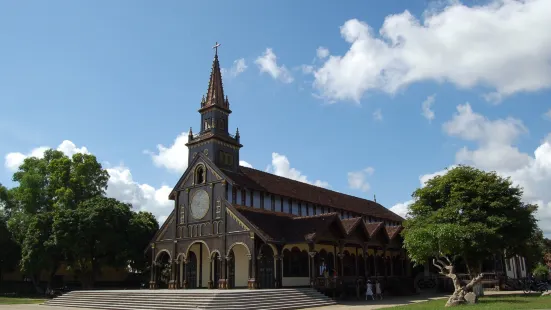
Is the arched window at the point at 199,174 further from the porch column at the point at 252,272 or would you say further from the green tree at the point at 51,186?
the green tree at the point at 51,186

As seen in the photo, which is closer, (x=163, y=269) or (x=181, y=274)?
(x=181, y=274)

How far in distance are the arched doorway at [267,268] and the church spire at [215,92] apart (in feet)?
45.6

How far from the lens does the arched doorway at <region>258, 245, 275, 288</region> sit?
33938mm

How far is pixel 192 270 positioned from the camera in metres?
38.9

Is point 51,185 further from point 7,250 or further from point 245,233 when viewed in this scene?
point 245,233

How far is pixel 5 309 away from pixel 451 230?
2642 centimetres

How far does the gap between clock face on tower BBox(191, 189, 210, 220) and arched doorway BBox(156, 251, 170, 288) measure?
514cm

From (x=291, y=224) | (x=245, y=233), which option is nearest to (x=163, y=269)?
(x=245, y=233)

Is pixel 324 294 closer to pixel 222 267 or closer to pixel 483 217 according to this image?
pixel 222 267

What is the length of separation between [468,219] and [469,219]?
0.93ft

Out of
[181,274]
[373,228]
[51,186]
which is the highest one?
[51,186]

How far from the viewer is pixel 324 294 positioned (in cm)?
3177

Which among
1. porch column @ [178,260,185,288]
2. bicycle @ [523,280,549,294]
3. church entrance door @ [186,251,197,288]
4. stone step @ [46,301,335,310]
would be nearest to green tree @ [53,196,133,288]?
porch column @ [178,260,185,288]

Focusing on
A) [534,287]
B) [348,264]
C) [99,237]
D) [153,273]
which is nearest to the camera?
[534,287]
